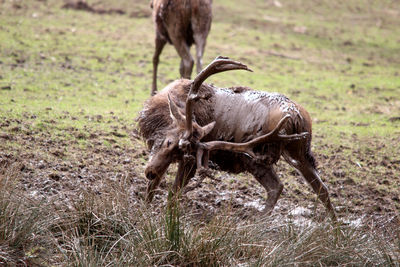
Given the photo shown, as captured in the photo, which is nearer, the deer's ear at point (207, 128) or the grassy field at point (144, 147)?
the grassy field at point (144, 147)

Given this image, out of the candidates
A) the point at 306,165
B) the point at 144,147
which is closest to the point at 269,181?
the point at 306,165

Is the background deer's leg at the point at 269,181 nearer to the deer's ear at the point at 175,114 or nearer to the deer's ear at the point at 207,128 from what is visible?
the deer's ear at the point at 207,128

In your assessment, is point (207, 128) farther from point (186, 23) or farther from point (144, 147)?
point (186, 23)

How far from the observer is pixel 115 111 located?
9.80 metres

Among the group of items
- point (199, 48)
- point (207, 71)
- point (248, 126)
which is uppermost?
point (207, 71)

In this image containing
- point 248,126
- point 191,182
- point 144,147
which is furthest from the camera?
point 144,147

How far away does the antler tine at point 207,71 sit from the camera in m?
5.30

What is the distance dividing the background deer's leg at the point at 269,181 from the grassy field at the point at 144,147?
24 centimetres

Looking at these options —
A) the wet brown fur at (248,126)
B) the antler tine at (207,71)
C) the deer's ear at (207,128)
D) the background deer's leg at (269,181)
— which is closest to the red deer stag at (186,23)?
the wet brown fur at (248,126)

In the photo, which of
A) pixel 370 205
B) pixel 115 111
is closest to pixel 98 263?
pixel 370 205

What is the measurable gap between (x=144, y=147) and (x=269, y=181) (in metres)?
2.52

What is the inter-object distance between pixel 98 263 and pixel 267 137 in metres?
2.01

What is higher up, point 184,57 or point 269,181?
point 184,57

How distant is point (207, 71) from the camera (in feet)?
17.6
